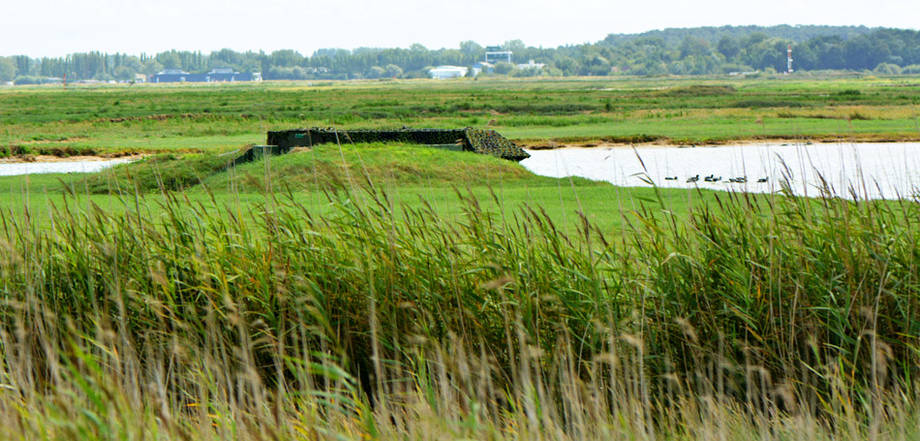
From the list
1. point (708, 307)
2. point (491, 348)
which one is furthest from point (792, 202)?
point (491, 348)

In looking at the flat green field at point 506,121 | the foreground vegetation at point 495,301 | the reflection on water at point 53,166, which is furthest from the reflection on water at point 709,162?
the foreground vegetation at point 495,301

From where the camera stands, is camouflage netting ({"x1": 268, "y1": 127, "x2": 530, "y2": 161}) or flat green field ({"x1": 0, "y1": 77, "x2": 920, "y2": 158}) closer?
camouflage netting ({"x1": 268, "y1": 127, "x2": 530, "y2": 161})

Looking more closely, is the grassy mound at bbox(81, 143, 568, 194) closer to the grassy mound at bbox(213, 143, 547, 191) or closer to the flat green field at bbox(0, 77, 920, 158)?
the grassy mound at bbox(213, 143, 547, 191)

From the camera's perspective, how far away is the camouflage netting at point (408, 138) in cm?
2633

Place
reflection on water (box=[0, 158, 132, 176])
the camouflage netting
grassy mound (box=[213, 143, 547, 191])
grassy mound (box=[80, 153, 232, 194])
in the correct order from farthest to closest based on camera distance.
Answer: reflection on water (box=[0, 158, 132, 176]) < the camouflage netting < grassy mound (box=[80, 153, 232, 194]) < grassy mound (box=[213, 143, 547, 191])

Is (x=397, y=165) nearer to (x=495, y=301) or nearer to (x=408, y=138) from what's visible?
(x=408, y=138)

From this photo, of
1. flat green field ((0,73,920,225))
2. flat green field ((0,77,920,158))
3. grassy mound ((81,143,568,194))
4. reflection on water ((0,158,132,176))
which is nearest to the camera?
grassy mound ((81,143,568,194))

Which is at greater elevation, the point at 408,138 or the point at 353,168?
the point at 408,138

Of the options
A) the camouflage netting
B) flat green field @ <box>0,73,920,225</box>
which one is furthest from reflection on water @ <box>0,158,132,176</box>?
the camouflage netting

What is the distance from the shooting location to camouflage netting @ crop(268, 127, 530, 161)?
26.3m

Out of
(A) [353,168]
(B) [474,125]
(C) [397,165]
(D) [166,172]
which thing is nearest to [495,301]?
(A) [353,168]

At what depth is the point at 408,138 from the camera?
2708 cm

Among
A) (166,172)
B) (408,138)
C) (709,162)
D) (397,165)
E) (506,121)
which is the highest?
(408,138)

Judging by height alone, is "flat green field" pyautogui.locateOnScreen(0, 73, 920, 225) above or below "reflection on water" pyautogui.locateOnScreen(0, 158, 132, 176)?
above
